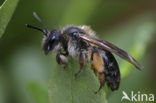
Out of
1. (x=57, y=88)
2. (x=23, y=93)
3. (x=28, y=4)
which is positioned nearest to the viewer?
(x=57, y=88)

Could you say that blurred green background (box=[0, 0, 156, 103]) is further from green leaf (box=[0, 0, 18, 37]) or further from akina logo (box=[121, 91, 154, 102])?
green leaf (box=[0, 0, 18, 37])

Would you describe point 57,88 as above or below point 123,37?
below

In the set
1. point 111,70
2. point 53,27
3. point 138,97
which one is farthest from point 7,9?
point 53,27

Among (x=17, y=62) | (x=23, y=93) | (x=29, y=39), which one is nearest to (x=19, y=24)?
(x=29, y=39)

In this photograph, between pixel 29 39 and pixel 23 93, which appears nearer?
pixel 23 93

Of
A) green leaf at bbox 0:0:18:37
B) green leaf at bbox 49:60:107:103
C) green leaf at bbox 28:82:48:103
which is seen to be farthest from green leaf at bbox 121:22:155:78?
green leaf at bbox 0:0:18:37

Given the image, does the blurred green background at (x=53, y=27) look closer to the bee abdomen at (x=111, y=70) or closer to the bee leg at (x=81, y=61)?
the bee abdomen at (x=111, y=70)

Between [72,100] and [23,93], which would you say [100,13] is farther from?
[72,100]

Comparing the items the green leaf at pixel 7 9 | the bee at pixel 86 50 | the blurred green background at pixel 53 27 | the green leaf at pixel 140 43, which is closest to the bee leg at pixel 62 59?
the bee at pixel 86 50

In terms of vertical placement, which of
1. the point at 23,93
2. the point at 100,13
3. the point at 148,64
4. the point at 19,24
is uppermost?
the point at 100,13
